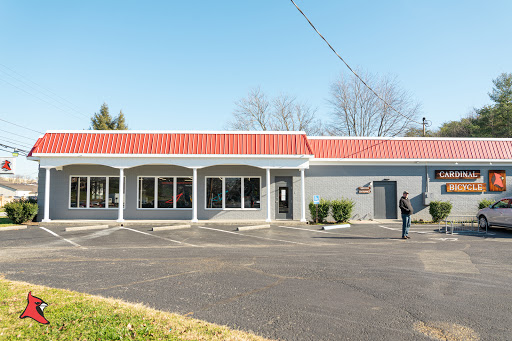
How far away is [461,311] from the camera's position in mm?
5398

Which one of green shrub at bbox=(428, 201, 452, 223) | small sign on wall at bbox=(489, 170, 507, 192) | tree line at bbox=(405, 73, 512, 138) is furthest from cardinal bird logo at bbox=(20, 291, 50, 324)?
tree line at bbox=(405, 73, 512, 138)

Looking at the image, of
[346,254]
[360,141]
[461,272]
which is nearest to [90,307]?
[346,254]

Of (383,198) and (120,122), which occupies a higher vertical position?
(120,122)

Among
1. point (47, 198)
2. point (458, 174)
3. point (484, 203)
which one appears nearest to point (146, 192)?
point (47, 198)

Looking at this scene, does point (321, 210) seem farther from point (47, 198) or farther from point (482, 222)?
point (47, 198)

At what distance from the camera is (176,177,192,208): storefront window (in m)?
19.5

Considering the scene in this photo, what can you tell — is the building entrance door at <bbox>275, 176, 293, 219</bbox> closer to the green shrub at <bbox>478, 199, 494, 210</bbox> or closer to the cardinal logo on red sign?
the green shrub at <bbox>478, 199, 494, 210</bbox>

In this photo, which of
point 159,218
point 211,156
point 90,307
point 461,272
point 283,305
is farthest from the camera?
point 159,218

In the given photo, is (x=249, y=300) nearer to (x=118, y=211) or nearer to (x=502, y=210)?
(x=502, y=210)

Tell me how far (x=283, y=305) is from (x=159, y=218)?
14.9 metres

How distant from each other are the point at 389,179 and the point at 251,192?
818 cm

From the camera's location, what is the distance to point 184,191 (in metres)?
19.6

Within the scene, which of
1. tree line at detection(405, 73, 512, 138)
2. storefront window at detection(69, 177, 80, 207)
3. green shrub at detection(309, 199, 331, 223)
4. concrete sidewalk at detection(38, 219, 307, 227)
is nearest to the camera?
concrete sidewalk at detection(38, 219, 307, 227)

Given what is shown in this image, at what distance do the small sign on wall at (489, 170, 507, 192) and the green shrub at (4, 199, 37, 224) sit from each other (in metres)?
25.6
